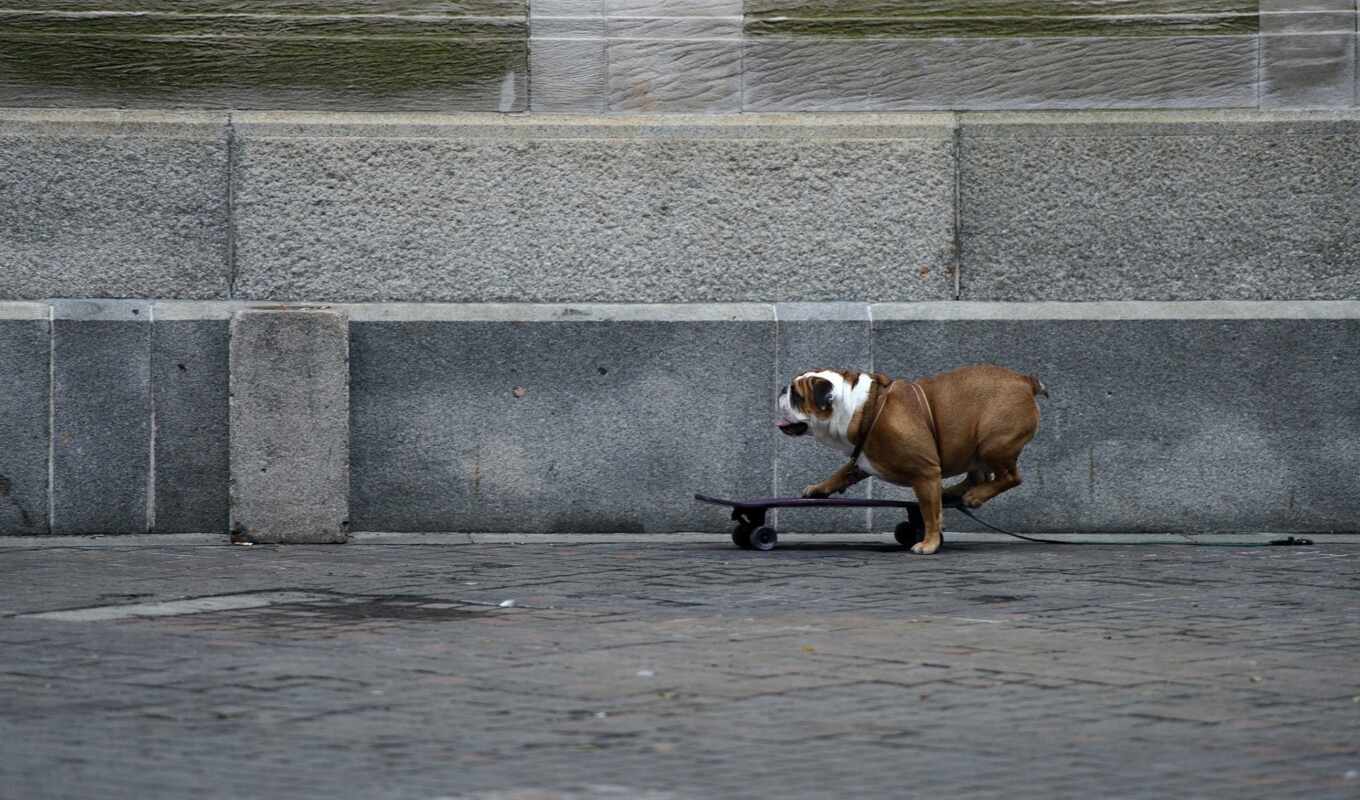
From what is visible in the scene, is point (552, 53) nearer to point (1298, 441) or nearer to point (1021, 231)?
point (1021, 231)

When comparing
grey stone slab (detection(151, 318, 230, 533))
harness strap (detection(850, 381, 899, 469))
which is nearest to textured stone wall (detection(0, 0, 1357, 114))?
grey stone slab (detection(151, 318, 230, 533))

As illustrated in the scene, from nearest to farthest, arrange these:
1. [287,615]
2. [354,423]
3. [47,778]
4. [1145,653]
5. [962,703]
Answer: [47,778], [962,703], [1145,653], [287,615], [354,423]

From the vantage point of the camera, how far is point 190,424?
1048cm

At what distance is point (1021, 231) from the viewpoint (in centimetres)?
1089

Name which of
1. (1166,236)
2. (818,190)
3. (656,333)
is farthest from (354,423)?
(1166,236)

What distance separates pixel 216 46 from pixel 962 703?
638cm

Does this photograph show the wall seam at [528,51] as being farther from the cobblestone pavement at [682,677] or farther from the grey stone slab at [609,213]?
the cobblestone pavement at [682,677]

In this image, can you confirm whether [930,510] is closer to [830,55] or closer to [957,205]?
[957,205]

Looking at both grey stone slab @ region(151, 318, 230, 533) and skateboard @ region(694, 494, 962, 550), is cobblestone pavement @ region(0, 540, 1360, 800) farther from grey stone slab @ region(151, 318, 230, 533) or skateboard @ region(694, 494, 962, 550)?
grey stone slab @ region(151, 318, 230, 533)

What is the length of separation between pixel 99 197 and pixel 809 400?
12.8 feet

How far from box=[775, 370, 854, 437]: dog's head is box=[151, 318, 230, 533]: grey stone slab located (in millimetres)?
2940

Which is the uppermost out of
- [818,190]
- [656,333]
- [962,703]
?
[818,190]

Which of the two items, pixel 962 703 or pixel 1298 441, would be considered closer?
pixel 962 703

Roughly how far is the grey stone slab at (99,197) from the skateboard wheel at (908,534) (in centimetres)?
394
